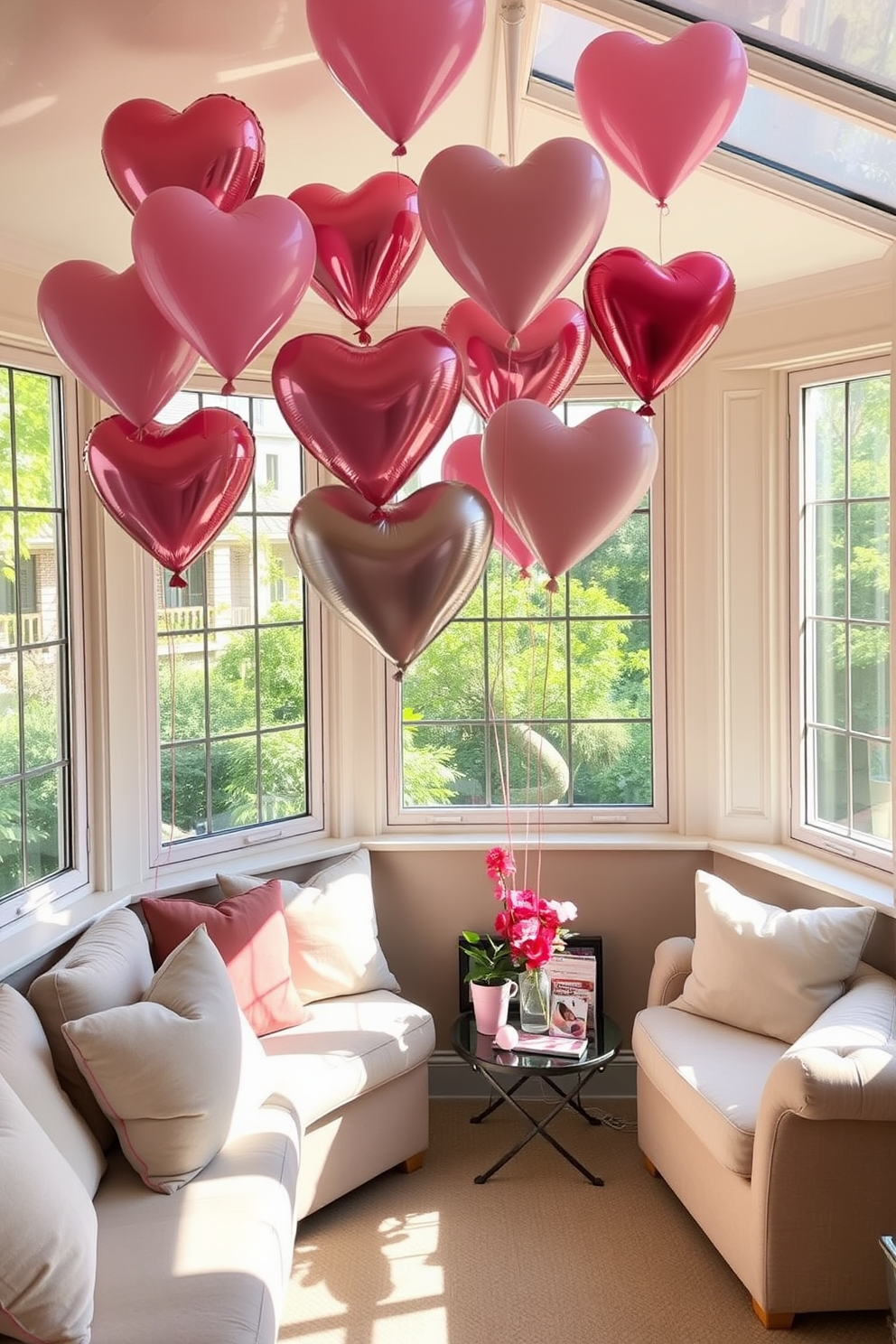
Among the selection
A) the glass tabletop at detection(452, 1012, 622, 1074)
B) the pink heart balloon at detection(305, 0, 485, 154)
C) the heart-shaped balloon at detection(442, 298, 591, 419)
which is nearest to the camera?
the pink heart balloon at detection(305, 0, 485, 154)

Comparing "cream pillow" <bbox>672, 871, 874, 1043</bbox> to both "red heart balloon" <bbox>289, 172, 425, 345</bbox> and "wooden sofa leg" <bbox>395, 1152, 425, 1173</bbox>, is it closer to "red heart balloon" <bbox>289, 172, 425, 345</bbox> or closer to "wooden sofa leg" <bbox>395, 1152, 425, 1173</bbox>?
"wooden sofa leg" <bbox>395, 1152, 425, 1173</bbox>

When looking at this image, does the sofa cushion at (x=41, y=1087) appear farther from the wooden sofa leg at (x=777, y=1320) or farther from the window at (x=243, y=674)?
the wooden sofa leg at (x=777, y=1320)

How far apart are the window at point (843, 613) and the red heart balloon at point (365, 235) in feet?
6.39

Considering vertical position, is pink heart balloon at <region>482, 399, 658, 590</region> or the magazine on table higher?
pink heart balloon at <region>482, 399, 658, 590</region>

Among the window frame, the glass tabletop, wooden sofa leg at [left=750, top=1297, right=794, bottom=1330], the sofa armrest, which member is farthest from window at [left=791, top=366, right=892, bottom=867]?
the window frame

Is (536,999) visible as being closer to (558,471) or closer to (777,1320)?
(777,1320)

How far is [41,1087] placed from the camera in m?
2.38

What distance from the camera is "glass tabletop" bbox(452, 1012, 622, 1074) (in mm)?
3145

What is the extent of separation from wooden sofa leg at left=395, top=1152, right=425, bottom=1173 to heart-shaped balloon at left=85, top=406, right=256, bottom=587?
2014mm

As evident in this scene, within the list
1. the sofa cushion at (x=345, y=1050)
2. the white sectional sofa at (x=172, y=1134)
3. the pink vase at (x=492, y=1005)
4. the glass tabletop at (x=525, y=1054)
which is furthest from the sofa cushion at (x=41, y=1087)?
the pink vase at (x=492, y=1005)

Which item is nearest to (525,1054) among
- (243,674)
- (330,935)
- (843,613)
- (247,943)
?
(330,935)

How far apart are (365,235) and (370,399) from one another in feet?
1.34

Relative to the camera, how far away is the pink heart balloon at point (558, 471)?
7.02 ft

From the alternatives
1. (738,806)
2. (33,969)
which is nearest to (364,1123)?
(33,969)
